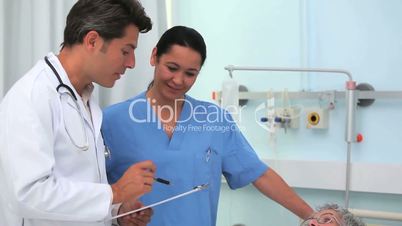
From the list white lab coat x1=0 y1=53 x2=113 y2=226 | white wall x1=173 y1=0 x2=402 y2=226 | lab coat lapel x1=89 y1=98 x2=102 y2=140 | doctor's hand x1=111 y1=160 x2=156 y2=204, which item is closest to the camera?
white lab coat x1=0 y1=53 x2=113 y2=226

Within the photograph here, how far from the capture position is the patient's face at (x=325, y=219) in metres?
1.32

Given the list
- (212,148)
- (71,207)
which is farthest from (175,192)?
(71,207)

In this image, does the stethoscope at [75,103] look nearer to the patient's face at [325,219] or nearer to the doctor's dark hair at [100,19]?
the doctor's dark hair at [100,19]

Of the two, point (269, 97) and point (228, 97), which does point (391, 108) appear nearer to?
point (269, 97)

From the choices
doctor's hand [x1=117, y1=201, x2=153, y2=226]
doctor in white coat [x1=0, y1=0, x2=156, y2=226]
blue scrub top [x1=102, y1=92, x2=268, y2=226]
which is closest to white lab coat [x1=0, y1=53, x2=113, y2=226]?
doctor in white coat [x1=0, y1=0, x2=156, y2=226]

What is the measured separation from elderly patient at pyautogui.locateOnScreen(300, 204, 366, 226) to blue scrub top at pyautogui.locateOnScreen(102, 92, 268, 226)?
1.05ft

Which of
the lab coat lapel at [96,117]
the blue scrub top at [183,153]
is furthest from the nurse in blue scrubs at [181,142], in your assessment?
the lab coat lapel at [96,117]

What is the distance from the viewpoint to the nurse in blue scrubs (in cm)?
147

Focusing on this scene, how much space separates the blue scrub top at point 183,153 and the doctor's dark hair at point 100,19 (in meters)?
0.46

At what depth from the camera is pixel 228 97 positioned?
212 cm

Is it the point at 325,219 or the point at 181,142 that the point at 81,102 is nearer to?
the point at 181,142

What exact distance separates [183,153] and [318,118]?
0.84 m

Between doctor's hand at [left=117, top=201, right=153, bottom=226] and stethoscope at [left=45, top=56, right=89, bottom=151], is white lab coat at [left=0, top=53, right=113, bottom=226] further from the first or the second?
doctor's hand at [left=117, top=201, right=153, bottom=226]

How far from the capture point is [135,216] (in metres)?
1.35
